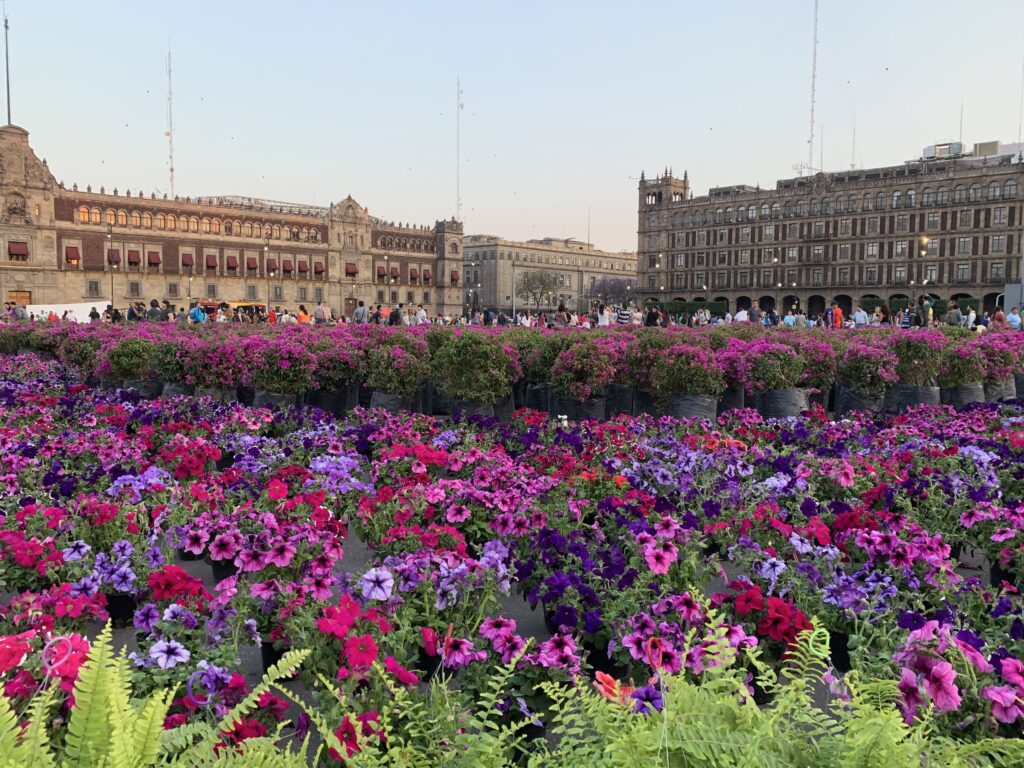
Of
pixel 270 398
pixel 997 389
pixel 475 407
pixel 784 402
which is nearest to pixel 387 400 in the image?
pixel 475 407

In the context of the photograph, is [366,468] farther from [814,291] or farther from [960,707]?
[814,291]

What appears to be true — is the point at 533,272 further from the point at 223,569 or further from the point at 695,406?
the point at 223,569

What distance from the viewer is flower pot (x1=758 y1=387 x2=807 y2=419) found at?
9.84 m

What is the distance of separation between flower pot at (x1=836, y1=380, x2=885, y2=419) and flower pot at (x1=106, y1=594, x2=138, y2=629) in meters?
8.86

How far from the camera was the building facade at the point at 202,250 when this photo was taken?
2502 inches

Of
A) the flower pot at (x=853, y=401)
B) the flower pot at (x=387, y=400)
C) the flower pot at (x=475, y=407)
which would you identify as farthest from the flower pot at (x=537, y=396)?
the flower pot at (x=853, y=401)

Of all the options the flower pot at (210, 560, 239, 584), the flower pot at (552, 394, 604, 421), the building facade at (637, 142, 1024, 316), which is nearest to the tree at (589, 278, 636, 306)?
the building facade at (637, 142, 1024, 316)

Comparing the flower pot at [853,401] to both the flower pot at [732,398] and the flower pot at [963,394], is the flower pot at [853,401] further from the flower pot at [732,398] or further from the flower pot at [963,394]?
the flower pot at [732,398]

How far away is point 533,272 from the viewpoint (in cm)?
11962

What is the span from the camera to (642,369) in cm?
1000

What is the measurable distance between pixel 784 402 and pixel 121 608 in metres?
7.93

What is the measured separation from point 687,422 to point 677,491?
281 cm

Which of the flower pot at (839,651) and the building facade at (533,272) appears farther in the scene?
the building facade at (533,272)

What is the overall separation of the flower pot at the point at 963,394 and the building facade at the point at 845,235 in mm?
68143
